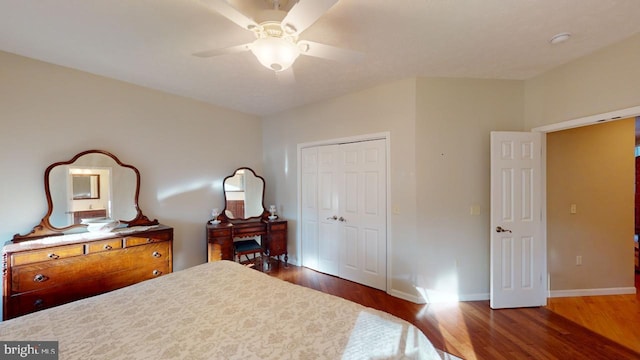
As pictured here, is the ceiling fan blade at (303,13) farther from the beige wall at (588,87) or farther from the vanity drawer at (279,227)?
the vanity drawer at (279,227)

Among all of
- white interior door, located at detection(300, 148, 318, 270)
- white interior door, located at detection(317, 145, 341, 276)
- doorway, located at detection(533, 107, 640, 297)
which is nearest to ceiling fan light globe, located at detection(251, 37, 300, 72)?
white interior door, located at detection(317, 145, 341, 276)

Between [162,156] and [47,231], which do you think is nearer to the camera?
[47,231]

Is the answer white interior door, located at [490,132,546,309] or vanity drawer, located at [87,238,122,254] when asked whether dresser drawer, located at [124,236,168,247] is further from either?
white interior door, located at [490,132,546,309]

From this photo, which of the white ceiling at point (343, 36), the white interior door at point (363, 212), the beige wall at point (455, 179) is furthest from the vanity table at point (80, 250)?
the beige wall at point (455, 179)

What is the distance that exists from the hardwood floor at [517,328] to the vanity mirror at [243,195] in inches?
78.0

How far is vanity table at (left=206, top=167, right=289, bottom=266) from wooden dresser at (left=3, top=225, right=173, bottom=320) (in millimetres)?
714

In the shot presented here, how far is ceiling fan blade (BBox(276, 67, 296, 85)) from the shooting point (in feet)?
8.95

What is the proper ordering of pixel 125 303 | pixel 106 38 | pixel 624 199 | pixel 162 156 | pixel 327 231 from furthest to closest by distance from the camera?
pixel 327 231, pixel 162 156, pixel 624 199, pixel 106 38, pixel 125 303

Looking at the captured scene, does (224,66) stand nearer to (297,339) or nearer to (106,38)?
(106,38)

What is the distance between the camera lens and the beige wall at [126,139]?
8.05 feet

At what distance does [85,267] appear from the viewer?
2441mm

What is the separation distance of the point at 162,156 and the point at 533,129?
15.0 ft

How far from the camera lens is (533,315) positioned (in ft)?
8.61

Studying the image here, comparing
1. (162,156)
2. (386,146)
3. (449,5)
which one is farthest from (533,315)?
(162,156)
